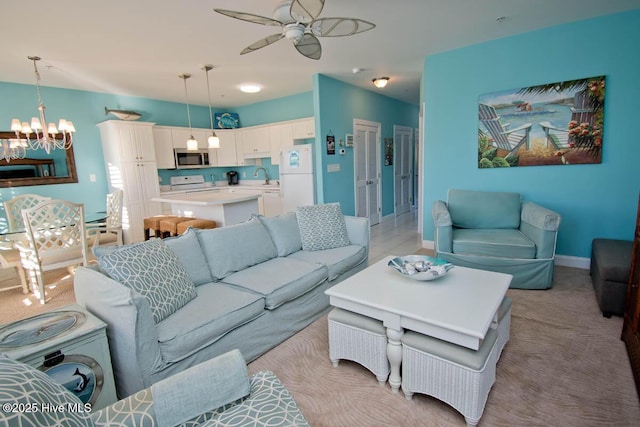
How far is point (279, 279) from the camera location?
2297 mm

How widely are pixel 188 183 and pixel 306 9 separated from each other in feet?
17.6

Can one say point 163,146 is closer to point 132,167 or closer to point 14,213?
point 132,167

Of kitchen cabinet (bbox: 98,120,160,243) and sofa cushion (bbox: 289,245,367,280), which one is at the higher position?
kitchen cabinet (bbox: 98,120,160,243)

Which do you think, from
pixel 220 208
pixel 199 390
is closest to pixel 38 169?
pixel 220 208

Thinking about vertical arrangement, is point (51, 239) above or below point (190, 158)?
below

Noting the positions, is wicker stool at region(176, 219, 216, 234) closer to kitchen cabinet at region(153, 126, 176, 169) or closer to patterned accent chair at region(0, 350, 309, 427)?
kitchen cabinet at region(153, 126, 176, 169)

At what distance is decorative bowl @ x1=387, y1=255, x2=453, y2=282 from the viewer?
1965mm

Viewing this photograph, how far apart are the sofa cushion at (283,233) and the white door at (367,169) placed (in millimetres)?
2864

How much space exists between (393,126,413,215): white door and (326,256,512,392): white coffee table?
5.09 m

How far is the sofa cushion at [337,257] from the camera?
2674mm

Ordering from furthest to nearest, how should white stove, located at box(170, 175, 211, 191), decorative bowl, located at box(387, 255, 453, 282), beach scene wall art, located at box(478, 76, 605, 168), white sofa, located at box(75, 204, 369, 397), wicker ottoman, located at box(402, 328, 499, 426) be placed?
1. white stove, located at box(170, 175, 211, 191)
2. beach scene wall art, located at box(478, 76, 605, 168)
3. decorative bowl, located at box(387, 255, 453, 282)
4. white sofa, located at box(75, 204, 369, 397)
5. wicker ottoman, located at box(402, 328, 499, 426)

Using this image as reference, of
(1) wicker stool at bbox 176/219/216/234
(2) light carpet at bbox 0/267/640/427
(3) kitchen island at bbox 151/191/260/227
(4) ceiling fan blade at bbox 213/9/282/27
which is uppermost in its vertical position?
(4) ceiling fan blade at bbox 213/9/282/27

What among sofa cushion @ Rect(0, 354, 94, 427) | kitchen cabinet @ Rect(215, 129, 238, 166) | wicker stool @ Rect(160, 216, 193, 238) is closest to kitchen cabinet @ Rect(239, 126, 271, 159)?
kitchen cabinet @ Rect(215, 129, 238, 166)

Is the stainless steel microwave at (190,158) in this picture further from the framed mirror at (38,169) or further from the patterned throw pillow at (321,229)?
the patterned throw pillow at (321,229)
